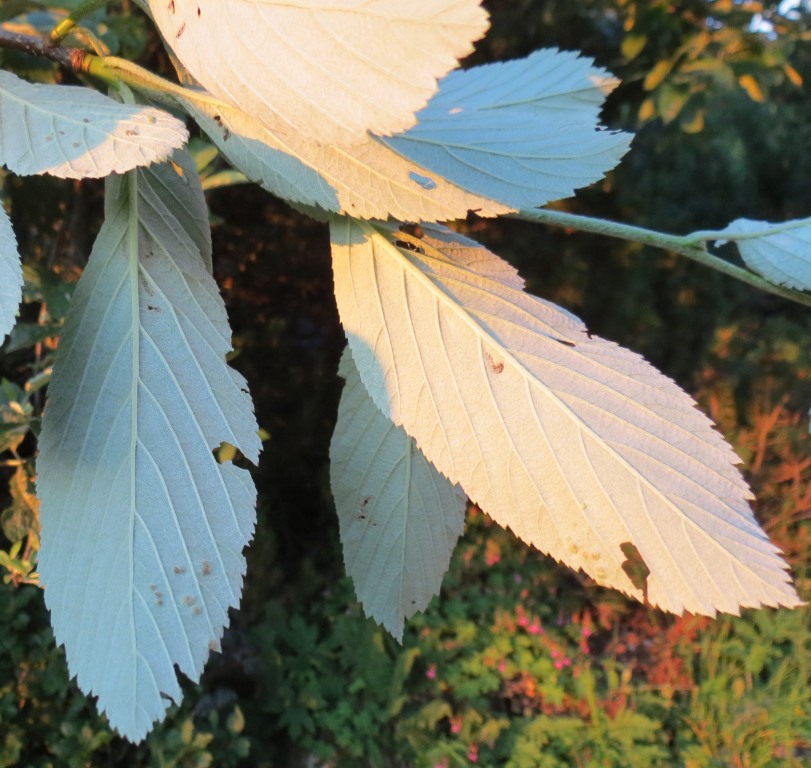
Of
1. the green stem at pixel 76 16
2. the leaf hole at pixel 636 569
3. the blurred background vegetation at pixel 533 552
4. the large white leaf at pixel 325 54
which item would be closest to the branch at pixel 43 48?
the green stem at pixel 76 16

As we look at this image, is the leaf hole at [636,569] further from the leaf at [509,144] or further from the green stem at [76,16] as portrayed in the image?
the green stem at [76,16]

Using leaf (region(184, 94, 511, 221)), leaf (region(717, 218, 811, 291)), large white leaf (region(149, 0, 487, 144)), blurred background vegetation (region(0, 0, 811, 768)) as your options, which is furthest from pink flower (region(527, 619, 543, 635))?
large white leaf (region(149, 0, 487, 144))

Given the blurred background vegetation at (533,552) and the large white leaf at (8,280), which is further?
the blurred background vegetation at (533,552)

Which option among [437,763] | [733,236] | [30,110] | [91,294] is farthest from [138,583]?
[437,763]

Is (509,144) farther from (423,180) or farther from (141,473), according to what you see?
(141,473)

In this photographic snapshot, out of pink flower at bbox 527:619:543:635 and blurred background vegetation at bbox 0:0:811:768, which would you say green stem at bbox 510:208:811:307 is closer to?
blurred background vegetation at bbox 0:0:811:768

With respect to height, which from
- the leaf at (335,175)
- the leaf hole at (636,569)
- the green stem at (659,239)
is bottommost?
the leaf hole at (636,569)

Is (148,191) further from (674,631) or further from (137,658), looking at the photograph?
(674,631)
